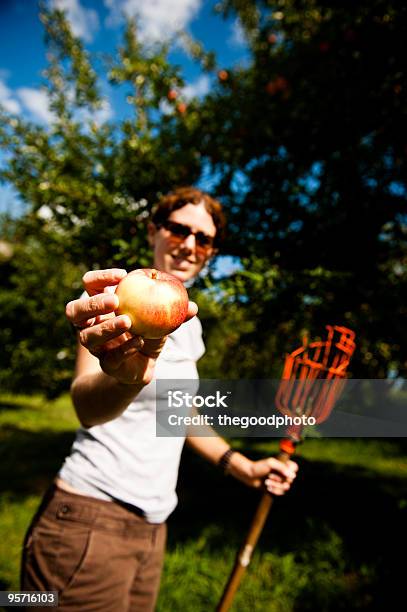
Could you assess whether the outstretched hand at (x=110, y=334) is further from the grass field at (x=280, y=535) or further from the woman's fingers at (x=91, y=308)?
the grass field at (x=280, y=535)

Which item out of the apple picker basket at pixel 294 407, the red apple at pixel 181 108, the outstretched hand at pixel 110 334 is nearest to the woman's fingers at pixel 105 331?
the outstretched hand at pixel 110 334

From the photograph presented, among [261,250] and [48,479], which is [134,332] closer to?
[261,250]

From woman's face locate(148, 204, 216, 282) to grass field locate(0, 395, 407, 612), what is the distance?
2.23 meters

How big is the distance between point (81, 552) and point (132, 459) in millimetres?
342

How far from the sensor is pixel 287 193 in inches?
121

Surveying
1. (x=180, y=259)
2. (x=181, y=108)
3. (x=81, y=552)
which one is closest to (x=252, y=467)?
(x=81, y=552)

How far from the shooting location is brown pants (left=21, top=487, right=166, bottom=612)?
1289 mm

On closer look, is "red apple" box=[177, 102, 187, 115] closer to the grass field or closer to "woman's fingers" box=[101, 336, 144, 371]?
"woman's fingers" box=[101, 336, 144, 371]

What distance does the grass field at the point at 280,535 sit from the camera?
2.90 metres

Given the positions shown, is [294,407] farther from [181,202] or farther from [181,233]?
[181,202]

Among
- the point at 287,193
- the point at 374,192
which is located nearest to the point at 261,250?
the point at 287,193

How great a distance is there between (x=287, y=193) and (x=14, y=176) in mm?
2273

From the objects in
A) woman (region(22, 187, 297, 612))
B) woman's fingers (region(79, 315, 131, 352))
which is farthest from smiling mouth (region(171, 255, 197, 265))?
woman's fingers (region(79, 315, 131, 352))

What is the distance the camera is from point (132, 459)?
54.9 inches
